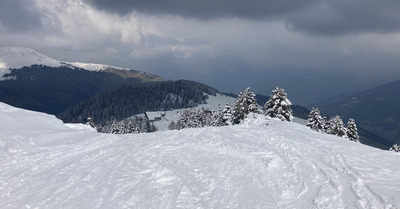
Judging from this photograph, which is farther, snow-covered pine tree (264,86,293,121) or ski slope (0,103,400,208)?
snow-covered pine tree (264,86,293,121)

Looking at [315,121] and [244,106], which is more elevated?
[244,106]

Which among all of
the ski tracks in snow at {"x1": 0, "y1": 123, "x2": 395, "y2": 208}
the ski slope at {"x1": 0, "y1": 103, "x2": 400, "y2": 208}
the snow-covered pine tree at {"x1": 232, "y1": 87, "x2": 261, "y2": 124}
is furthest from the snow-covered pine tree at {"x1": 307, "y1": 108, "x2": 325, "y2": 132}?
the ski tracks in snow at {"x1": 0, "y1": 123, "x2": 395, "y2": 208}

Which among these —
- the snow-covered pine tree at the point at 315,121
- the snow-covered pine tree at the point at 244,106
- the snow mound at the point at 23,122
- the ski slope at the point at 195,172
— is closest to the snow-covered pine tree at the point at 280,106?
the snow-covered pine tree at the point at 244,106

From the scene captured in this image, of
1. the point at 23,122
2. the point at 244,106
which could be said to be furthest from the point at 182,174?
the point at 244,106

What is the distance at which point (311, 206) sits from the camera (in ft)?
27.7

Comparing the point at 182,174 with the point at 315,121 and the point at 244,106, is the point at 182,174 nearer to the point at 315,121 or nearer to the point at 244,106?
the point at 244,106

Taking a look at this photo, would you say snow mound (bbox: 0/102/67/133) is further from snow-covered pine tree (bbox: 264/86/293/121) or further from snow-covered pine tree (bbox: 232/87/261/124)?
snow-covered pine tree (bbox: 232/87/261/124)

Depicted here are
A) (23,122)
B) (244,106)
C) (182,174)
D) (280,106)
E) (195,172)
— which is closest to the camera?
(182,174)

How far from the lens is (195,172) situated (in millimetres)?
11281

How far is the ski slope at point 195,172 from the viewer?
29.8 feet

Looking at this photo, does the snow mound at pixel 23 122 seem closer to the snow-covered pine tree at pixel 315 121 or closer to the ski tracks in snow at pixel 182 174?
the ski tracks in snow at pixel 182 174

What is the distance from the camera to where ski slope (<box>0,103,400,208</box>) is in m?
9.08

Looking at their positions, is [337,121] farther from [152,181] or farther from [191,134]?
[152,181]

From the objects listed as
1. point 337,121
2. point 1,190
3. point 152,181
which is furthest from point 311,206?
point 337,121
